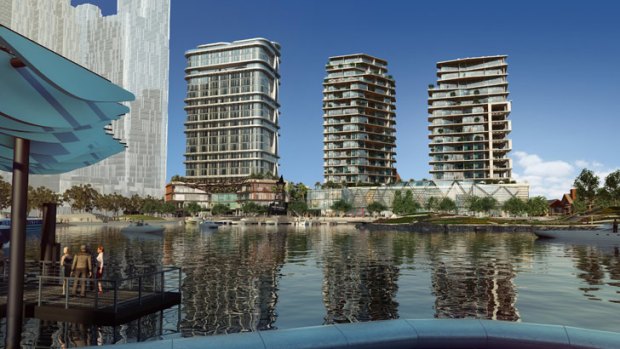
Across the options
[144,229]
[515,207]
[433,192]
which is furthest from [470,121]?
[144,229]

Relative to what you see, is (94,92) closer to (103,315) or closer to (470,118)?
(103,315)

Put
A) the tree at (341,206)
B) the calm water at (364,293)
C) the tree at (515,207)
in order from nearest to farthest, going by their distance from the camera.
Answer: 1. the calm water at (364,293)
2. the tree at (515,207)
3. the tree at (341,206)

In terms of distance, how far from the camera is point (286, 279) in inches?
1293

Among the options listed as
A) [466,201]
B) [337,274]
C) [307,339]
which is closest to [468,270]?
[337,274]

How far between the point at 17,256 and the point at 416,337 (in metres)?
12.2

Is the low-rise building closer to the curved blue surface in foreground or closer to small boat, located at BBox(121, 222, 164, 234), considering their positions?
small boat, located at BBox(121, 222, 164, 234)

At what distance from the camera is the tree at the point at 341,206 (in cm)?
18664

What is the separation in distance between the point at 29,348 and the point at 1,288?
8496 millimetres

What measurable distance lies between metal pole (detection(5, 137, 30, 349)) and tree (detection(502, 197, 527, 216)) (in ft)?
494

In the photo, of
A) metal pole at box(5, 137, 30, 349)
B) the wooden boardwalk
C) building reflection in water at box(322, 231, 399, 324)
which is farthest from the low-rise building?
metal pole at box(5, 137, 30, 349)

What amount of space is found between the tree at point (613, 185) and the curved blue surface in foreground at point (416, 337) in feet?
405

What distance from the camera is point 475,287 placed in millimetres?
28578

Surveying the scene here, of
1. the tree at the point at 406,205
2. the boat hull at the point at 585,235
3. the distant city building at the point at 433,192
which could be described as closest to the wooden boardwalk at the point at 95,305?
the boat hull at the point at 585,235

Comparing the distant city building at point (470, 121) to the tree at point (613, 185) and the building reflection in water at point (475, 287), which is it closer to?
the tree at point (613, 185)
